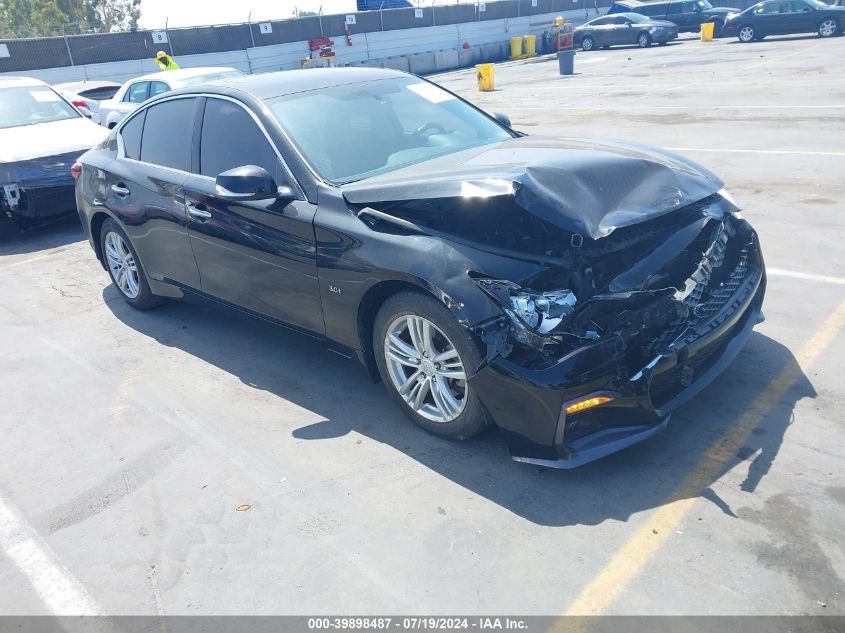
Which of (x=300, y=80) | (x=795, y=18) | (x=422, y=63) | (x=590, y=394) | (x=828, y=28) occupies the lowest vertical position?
(x=422, y=63)

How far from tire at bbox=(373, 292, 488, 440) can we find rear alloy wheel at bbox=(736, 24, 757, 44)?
29.1 metres

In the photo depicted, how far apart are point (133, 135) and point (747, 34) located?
2813cm

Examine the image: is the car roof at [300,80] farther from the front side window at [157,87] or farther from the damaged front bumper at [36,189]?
the front side window at [157,87]

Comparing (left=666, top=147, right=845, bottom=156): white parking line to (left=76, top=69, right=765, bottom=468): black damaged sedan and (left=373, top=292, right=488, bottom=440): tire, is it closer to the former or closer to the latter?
(left=76, top=69, right=765, bottom=468): black damaged sedan

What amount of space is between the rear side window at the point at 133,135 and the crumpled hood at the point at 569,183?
8.07 feet

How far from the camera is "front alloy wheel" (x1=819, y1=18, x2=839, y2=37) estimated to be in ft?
86.2

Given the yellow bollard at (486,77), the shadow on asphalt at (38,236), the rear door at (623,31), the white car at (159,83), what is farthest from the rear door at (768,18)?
the shadow on asphalt at (38,236)

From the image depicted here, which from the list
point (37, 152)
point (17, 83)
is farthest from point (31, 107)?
point (37, 152)

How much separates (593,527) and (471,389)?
2.76 ft

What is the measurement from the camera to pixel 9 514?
12.3 ft

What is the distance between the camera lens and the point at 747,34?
28094 millimetres

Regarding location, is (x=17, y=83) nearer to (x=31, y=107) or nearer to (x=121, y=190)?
(x=31, y=107)

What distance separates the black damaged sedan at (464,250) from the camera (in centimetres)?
333

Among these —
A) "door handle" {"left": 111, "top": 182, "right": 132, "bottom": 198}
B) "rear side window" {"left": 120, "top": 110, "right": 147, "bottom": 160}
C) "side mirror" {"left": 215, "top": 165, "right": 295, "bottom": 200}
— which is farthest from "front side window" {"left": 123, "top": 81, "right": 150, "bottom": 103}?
"side mirror" {"left": 215, "top": 165, "right": 295, "bottom": 200}
